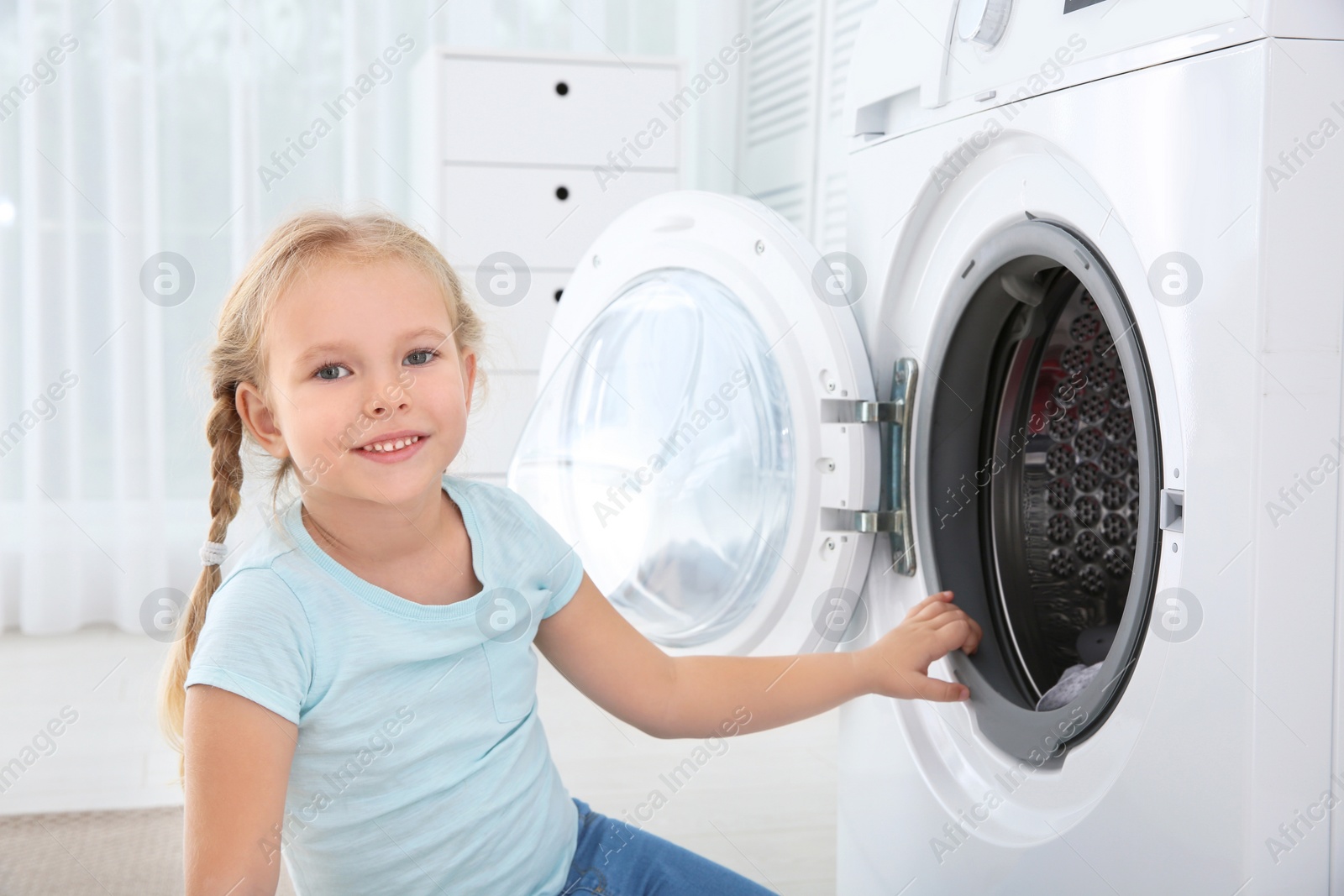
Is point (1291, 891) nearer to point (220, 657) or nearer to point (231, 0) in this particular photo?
point (220, 657)

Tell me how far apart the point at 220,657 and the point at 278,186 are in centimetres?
187

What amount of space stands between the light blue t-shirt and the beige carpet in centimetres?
59

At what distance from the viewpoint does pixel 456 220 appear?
82.0 inches

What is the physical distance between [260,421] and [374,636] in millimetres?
183

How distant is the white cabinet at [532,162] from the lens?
2.07 metres

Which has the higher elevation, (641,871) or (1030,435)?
(1030,435)

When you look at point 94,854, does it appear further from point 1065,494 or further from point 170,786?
point 1065,494

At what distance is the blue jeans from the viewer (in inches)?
33.5

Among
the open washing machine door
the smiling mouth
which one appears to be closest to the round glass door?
the open washing machine door

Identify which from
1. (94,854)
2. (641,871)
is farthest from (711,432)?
(94,854)

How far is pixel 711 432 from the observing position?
1.14m

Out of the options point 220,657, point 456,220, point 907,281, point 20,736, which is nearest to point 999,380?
point 907,281

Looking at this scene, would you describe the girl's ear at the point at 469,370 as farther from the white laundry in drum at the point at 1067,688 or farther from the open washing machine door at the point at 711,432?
the white laundry in drum at the point at 1067,688

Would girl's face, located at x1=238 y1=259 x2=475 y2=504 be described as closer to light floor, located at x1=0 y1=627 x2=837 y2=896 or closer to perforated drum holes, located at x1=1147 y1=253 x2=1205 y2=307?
perforated drum holes, located at x1=1147 y1=253 x2=1205 y2=307
